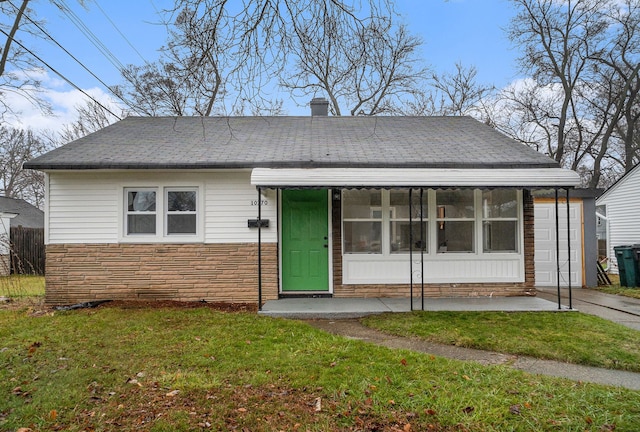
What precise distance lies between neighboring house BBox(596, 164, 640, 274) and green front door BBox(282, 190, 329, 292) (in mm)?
12622

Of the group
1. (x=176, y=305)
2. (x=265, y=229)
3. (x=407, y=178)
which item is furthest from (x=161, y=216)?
(x=407, y=178)

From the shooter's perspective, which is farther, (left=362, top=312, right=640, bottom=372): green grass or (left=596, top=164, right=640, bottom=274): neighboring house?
(left=596, top=164, right=640, bottom=274): neighboring house

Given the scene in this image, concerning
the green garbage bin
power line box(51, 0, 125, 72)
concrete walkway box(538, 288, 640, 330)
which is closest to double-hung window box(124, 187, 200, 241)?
power line box(51, 0, 125, 72)

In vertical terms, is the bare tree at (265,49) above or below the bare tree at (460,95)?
below

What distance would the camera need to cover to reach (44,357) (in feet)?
15.9

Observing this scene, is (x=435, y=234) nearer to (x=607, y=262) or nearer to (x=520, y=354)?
(x=520, y=354)

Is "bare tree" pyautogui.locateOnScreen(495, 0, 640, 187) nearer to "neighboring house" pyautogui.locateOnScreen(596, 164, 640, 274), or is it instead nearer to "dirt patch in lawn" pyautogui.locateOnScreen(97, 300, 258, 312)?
"neighboring house" pyautogui.locateOnScreen(596, 164, 640, 274)

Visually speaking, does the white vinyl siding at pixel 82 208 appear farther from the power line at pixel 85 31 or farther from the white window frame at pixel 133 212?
the power line at pixel 85 31

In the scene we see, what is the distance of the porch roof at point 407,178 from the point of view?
281 inches

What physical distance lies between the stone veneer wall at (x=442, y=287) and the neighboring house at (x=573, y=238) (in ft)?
9.02

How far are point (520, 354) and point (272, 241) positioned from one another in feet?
16.2

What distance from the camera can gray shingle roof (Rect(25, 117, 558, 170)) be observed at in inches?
317

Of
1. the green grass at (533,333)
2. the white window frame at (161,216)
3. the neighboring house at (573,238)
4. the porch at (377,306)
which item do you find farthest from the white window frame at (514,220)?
the white window frame at (161,216)

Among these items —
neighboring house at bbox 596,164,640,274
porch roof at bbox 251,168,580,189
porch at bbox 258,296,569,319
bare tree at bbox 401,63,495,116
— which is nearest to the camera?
porch at bbox 258,296,569,319
